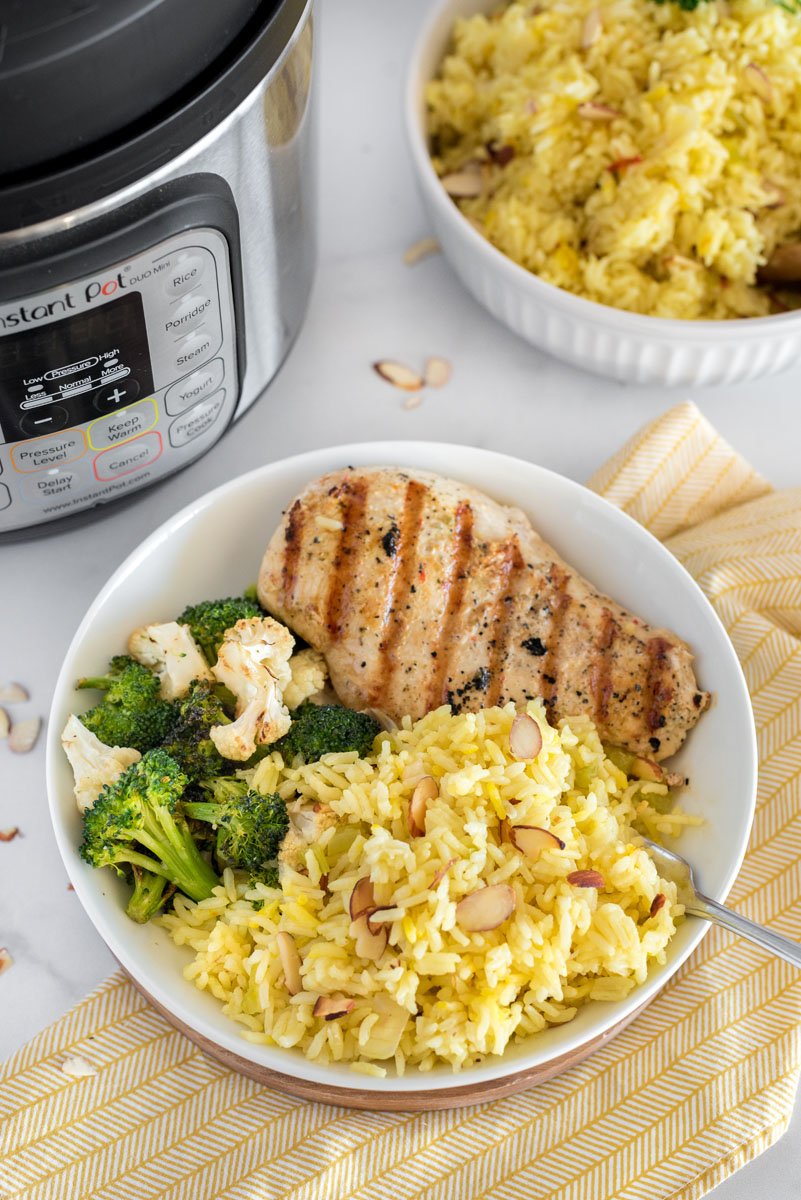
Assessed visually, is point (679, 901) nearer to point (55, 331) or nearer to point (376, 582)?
point (376, 582)

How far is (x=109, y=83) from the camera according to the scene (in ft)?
4.21

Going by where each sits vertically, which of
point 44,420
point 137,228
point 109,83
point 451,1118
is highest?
point 109,83

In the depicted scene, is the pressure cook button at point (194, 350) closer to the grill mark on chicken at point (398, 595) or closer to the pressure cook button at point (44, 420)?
the pressure cook button at point (44, 420)

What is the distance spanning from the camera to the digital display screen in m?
1.47

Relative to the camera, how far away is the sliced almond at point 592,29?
2.09 m

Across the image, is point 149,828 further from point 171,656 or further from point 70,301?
point 70,301

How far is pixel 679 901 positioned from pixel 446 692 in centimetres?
43

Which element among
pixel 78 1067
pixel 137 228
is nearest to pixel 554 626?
pixel 137 228

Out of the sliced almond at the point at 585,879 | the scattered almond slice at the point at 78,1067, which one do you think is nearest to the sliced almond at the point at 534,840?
the sliced almond at the point at 585,879

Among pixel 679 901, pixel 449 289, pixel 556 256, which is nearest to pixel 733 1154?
pixel 679 901

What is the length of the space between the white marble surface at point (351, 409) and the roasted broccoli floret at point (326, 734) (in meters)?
0.46

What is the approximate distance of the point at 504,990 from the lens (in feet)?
4.67

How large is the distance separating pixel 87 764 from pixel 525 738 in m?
0.60

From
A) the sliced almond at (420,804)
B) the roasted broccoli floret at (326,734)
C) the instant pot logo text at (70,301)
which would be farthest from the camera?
the roasted broccoli floret at (326,734)
